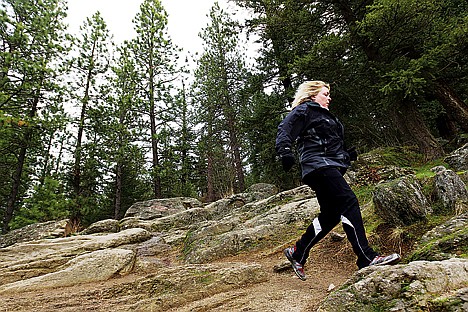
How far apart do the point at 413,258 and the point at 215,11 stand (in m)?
23.4

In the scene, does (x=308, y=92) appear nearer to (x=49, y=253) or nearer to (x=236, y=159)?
(x=49, y=253)

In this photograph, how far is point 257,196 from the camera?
1164 cm

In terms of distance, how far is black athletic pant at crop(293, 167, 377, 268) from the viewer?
2961 millimetres

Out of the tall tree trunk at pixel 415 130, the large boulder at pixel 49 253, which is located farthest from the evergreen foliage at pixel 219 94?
the large boulder at pixel 49 253

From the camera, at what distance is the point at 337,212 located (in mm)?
3156

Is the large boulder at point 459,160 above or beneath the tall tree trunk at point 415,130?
beneath

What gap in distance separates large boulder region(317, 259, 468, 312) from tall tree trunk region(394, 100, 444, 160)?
774 centimetres

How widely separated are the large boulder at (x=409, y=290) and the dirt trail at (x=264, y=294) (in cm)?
62

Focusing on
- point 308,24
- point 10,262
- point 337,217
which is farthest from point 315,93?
point 308,24

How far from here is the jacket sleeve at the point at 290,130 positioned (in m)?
3.10

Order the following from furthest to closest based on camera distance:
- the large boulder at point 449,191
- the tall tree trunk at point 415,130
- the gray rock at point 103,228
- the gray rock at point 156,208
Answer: the gray rock at point 156,208, the gray rock at point 103,228, the tall tree trunk at point 415,130, the large boulder at point 449,191

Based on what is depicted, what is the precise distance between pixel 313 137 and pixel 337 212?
2.84 feet

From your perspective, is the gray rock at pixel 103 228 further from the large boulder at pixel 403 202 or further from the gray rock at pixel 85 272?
the large boulder at pixel 403 202

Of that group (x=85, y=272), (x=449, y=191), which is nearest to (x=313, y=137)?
(x=449, y=191)
